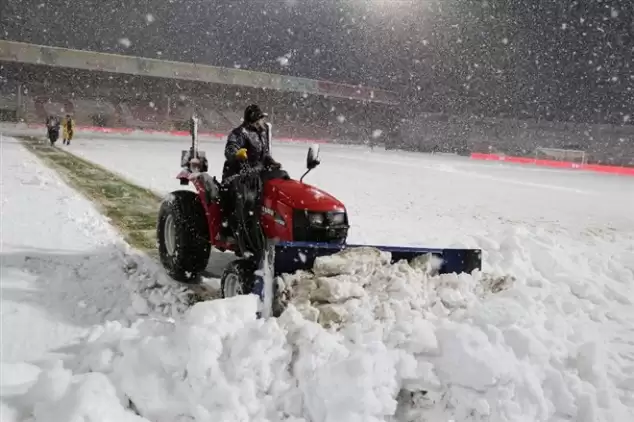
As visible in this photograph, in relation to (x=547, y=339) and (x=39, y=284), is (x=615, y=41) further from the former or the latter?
(x=39, y=284)

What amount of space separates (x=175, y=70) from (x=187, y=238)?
34.6 feet

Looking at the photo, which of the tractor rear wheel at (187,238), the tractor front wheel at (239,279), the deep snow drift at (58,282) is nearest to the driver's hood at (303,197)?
the tractor front wheel at (239,279)

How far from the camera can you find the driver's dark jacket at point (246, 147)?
10.5ft

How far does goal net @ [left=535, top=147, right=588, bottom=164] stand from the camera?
1736 centimetres

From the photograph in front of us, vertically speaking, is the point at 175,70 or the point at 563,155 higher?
the point at 175,70

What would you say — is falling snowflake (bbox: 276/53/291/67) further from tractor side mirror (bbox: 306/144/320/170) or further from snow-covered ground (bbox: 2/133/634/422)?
snow-covered ground (bbox: 2/133/634/422)

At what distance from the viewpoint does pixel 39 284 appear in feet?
11.0

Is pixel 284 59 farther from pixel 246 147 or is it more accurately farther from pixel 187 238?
pixel 187 238

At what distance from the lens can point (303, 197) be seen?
9.52 ft

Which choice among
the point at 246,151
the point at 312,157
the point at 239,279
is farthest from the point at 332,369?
the point at 246,151

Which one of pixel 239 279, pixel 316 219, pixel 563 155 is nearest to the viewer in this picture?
pixel 239 279

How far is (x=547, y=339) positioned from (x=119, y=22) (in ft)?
77.3

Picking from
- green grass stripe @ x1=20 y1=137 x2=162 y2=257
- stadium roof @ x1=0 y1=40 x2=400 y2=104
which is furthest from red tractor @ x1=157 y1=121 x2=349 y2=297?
stadium roof @ x1=0 y1=40 x2=400 y2=104

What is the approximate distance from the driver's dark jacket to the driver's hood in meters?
0.31
